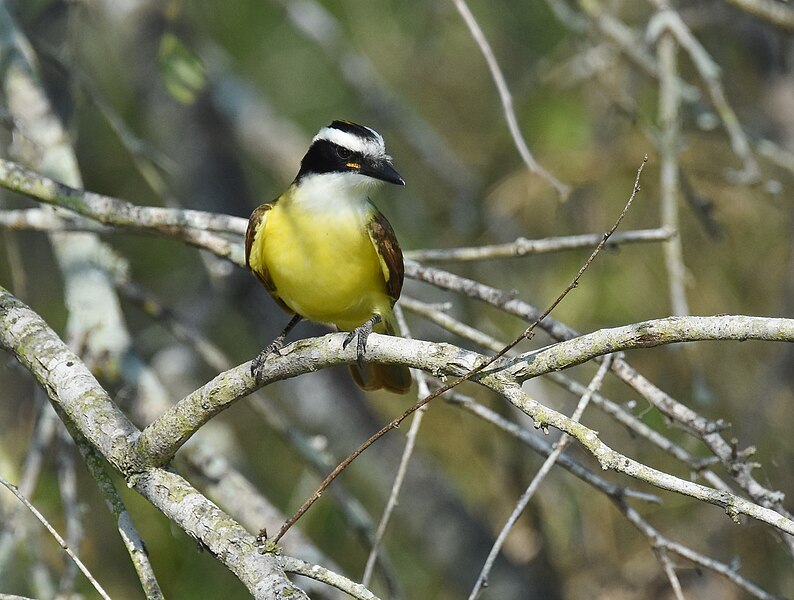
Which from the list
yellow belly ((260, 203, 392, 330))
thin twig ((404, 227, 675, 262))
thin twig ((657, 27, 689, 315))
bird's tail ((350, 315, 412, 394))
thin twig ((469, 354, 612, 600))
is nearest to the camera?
thin twig ((469, 354, 612, 600))

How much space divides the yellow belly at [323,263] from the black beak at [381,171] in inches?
6.4

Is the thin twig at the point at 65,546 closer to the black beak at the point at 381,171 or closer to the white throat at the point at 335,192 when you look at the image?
the white throat at the point at 335,192

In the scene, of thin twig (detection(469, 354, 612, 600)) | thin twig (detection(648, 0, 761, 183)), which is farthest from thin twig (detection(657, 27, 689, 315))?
thin twig (detection(469, 354, 612, 600))

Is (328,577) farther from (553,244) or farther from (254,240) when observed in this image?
(254,240)

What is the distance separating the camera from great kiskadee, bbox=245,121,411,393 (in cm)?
334

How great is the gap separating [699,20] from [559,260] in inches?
54.1

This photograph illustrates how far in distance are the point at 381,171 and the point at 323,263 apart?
0.43 metres

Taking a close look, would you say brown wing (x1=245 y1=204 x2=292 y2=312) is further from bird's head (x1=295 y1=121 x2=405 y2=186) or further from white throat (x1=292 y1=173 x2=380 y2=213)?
bird's head (x1=295 y1=121 x2=405 y2=186)

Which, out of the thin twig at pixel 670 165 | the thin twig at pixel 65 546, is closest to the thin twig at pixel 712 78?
the thin twig at pixel 670 165

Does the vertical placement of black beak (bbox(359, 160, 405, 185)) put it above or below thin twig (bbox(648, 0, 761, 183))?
below

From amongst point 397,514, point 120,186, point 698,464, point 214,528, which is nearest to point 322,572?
point 214,528

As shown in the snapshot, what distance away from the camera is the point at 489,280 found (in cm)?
579

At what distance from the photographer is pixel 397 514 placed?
5.53 metres

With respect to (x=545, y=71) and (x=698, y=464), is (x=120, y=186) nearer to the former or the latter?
(x=545, y=71)
